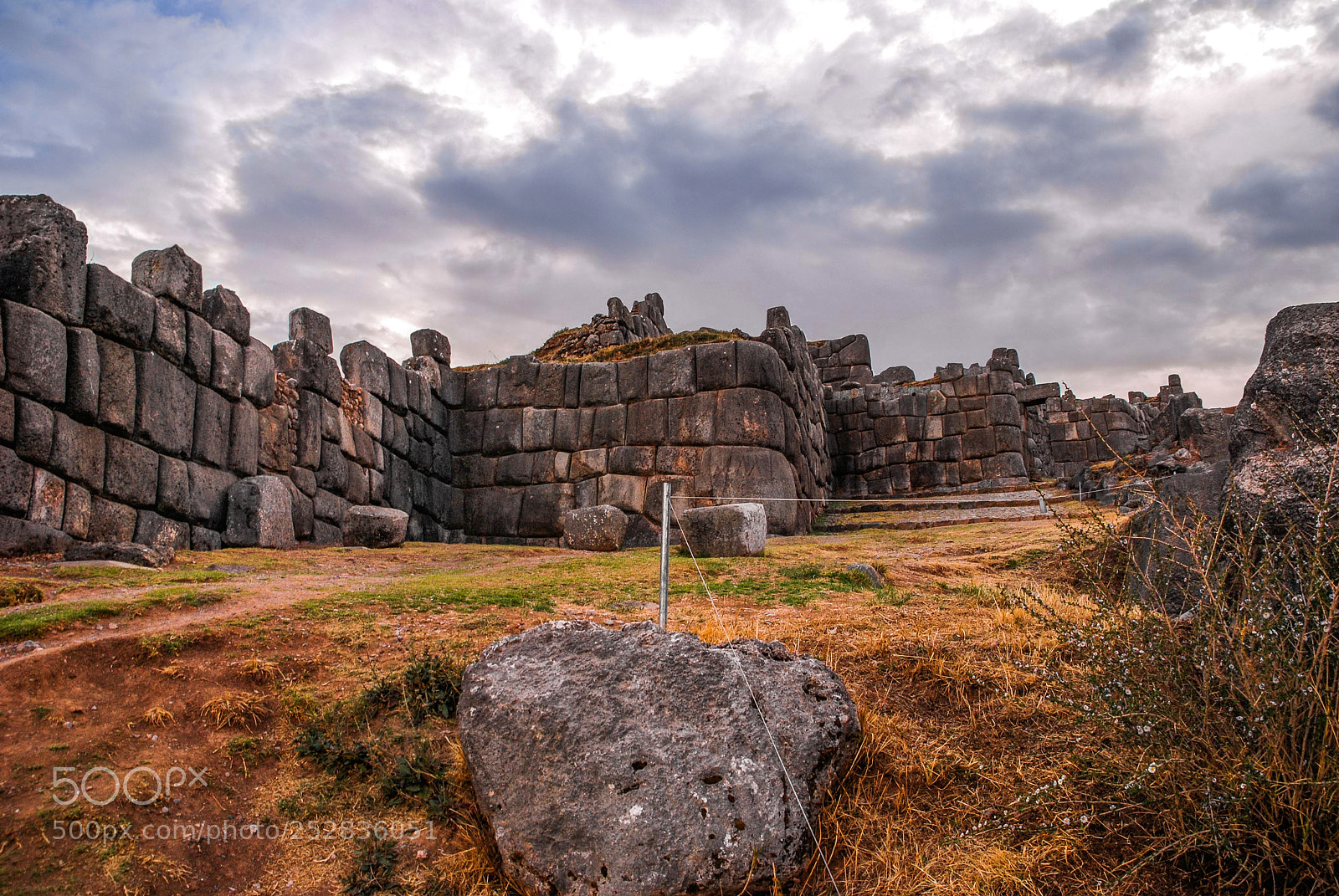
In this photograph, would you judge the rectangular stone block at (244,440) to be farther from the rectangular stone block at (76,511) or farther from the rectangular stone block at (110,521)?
the rectangular stone block at (76,511)

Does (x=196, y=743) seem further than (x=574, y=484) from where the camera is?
No

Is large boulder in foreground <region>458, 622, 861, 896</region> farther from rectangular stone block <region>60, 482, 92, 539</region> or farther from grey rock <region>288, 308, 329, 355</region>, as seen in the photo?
grey rock <region>288, 308, 329, 355</region>

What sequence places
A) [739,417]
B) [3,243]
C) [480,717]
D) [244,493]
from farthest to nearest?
[739,417] < [244,493] < [3,243] < [480,717]

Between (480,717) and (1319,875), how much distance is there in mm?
2823

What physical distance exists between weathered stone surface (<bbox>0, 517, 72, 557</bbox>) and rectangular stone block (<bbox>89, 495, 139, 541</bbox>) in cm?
50

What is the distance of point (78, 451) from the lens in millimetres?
7902

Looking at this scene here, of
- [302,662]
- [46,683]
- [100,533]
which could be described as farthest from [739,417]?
[46,683]

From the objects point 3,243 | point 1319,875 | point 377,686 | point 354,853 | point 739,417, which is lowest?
point 354,853

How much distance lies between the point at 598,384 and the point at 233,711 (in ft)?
37.5

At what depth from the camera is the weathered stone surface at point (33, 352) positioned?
7.33m

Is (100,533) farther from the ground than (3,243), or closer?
closer

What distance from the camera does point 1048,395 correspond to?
21906 millimetres

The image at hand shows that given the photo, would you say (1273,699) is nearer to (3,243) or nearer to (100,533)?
(100,533)

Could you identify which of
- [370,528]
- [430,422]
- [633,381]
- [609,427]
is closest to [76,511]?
[370,528]
